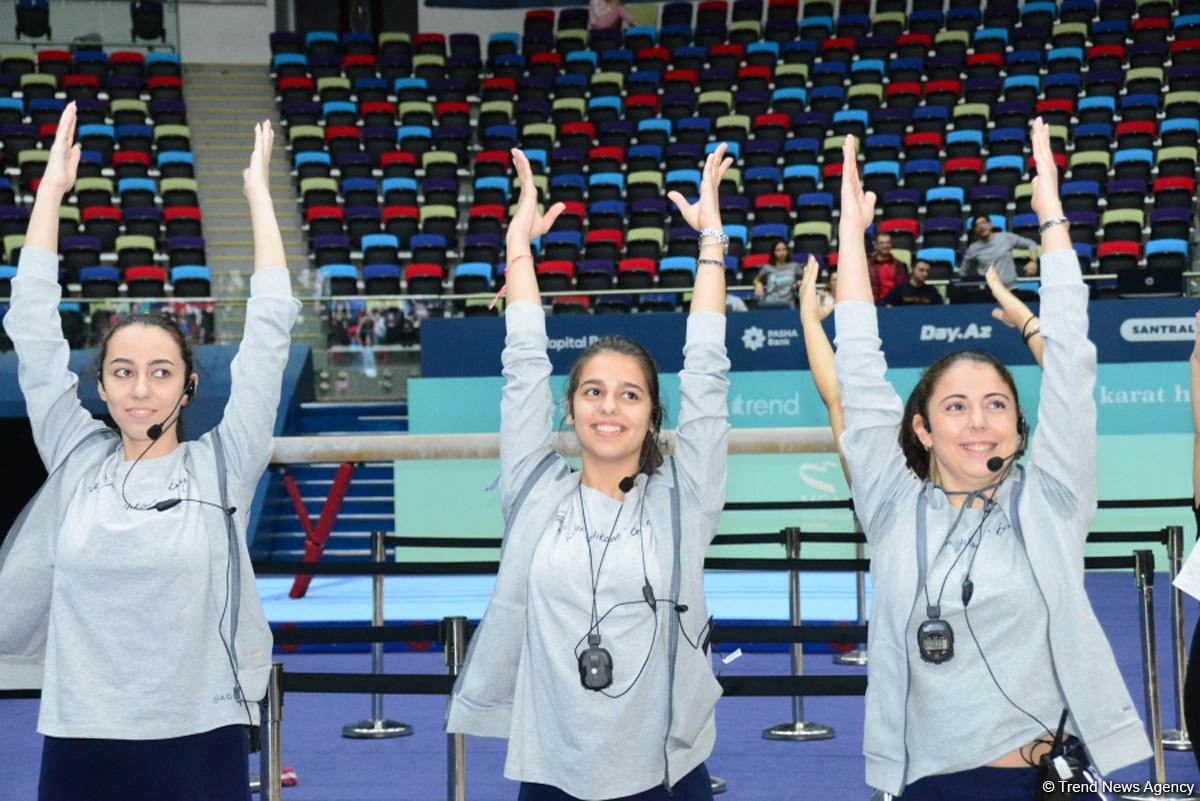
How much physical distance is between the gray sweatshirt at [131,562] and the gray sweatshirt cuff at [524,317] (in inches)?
16.6

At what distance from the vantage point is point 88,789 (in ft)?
7.63

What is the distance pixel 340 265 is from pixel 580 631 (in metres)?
12.5

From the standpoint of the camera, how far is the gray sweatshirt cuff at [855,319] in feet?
7.94

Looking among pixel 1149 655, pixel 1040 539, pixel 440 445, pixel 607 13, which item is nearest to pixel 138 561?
pixel 1040 539

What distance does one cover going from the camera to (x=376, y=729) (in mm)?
5105

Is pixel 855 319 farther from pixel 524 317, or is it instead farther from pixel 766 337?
pixel 766 337

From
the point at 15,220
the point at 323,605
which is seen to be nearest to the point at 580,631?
the point at 323,605

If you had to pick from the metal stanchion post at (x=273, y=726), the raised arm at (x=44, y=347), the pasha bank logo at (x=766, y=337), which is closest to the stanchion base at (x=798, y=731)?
the metal stanchion post at (x=273, y=726)

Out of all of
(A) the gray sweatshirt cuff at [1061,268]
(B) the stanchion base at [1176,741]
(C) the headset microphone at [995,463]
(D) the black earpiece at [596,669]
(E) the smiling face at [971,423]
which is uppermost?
(A) the gray sweatshirt cuff at [1061,268]

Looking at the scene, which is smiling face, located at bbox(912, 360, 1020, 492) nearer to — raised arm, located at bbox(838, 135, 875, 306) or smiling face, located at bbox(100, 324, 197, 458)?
raised arm, located at bbox(838, 135, 875, 306)

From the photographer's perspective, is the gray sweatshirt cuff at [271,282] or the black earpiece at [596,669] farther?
the gray sweatshirt cuff at [271,282]

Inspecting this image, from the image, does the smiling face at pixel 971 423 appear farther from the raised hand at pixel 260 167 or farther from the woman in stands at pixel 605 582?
the raised hand at pixel 260 167

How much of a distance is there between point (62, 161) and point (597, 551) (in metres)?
1.37

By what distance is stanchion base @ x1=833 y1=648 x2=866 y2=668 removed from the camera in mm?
6262
